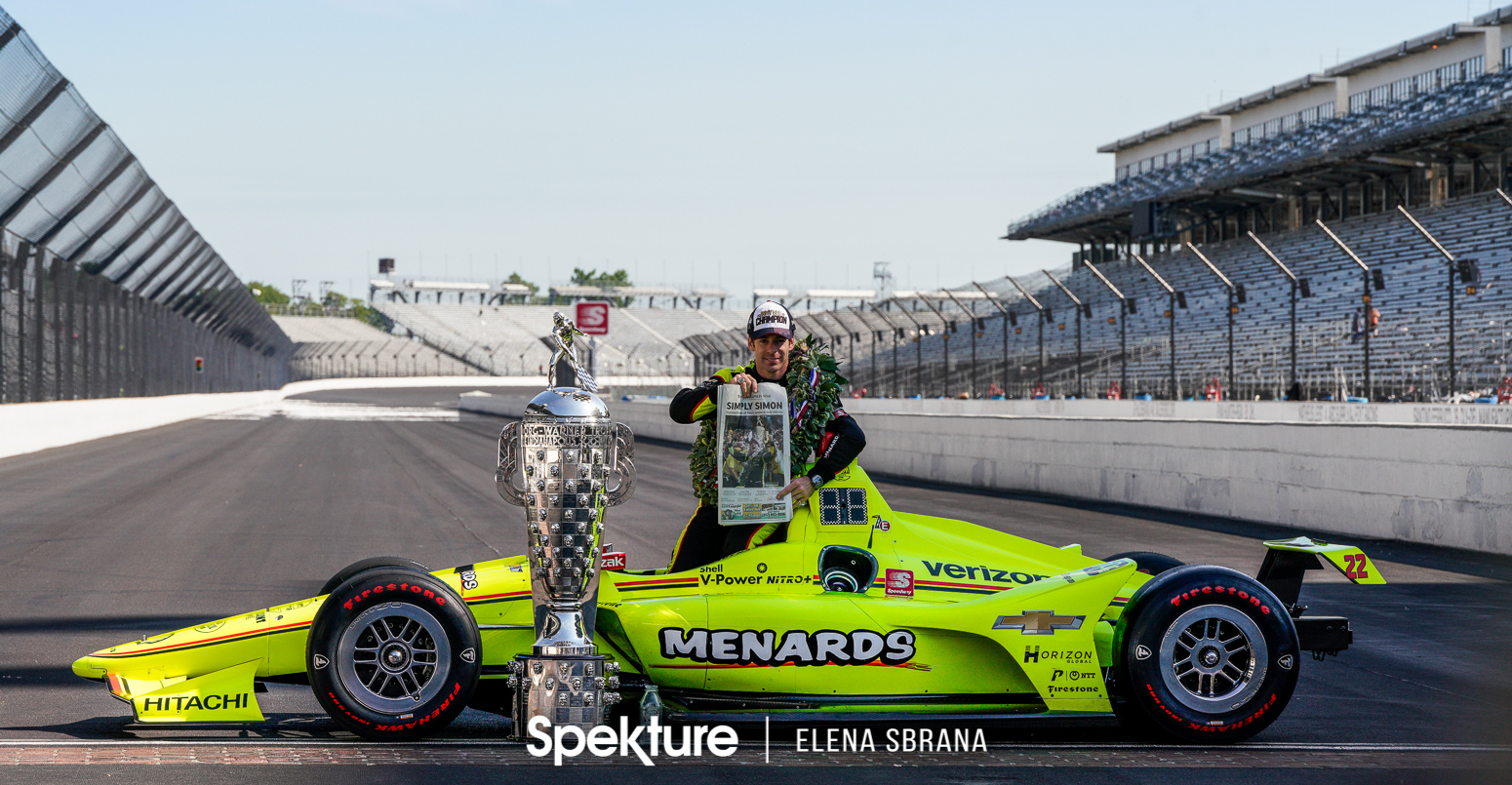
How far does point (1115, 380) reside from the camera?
109 feet

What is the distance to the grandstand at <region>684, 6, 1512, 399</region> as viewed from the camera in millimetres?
29609

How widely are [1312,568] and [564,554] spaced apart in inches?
117

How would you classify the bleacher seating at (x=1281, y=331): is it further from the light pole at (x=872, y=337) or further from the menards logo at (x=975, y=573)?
the menards logo at (x=975, y=573)

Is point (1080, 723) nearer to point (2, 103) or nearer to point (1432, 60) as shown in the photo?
point (2, 103)

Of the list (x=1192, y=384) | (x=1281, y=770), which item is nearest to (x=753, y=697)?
(x=1281, y=770)

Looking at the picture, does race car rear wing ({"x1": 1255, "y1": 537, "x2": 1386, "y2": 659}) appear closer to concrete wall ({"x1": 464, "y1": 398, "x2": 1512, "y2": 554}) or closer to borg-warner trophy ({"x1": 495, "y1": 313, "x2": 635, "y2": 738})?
borg-warner trophy ({"x1": 495, "y1": 313, "x2": 635, "y2": 738})

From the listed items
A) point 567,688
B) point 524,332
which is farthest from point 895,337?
point 524,332

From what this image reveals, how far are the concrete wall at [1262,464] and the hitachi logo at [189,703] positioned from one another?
984 cm

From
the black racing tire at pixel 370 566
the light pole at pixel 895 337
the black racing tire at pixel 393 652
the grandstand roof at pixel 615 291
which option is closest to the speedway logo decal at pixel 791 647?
the black racing tire at pixel 393 652

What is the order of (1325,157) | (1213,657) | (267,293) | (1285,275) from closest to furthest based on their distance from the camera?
(1213,657), (1285,275), (1325,157), (267,293)

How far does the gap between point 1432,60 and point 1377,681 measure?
50.5 m

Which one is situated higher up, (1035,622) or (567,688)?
(1035,622)

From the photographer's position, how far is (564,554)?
15.8 ft

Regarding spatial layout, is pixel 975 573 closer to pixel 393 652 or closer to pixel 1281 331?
pixel 393 652
